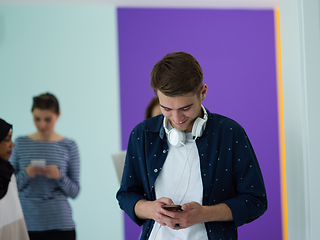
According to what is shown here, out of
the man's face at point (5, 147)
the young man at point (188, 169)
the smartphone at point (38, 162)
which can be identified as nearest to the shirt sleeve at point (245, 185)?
the young man at point (188, 169)

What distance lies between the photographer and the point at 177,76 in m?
1.30

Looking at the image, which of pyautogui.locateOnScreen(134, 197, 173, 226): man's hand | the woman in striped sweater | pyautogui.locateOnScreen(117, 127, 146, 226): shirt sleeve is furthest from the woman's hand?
pyautogui.locateOnScreen(134, 197, 173, 226): man's hand

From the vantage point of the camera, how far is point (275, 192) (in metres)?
4.55

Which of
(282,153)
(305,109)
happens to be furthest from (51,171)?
(282,153)

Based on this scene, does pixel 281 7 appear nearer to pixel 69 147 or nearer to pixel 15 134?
pixel 69 147

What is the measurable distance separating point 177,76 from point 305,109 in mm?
591

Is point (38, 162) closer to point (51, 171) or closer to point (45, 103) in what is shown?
point (51, 171)

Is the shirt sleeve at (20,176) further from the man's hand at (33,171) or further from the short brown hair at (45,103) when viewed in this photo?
the short brown hair at (45,103)

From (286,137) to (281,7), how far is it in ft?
2.01

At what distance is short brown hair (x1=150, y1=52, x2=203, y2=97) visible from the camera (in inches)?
51.1

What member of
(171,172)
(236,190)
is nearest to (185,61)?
(171,172)

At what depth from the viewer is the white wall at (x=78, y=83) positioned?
13.5 feet

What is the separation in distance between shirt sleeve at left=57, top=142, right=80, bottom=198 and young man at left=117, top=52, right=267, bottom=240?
4.80ft

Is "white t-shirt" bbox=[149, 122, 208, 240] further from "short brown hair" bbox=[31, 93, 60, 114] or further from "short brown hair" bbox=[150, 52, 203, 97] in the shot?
"short brown hair" bbox=[31, 93, 60, 114]
